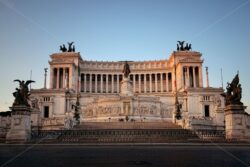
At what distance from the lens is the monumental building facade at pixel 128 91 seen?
5597 cm

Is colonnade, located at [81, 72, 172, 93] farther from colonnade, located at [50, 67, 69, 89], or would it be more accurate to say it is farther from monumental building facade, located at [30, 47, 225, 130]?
colonnade, located at [50, 67, 69, 89]

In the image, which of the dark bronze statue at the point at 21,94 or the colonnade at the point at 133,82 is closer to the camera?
the dark bronze statue at the point at 21,94

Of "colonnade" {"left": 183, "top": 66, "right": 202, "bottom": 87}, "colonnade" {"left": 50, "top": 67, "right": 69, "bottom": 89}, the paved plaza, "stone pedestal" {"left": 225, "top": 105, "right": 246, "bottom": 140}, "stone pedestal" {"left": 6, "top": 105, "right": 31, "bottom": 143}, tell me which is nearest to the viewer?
the paved plaza

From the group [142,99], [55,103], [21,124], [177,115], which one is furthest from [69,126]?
[55,103]

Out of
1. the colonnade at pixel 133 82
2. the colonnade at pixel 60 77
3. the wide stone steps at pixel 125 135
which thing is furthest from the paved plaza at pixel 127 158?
the colonnade at pixel 133 82

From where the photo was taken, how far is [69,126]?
126 ft

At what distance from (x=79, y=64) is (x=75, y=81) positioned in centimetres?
680

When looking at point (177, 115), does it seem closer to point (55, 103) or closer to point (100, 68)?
point (55, 103)

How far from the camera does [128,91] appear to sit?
57.0 m

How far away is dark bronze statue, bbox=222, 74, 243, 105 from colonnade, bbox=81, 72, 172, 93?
64.5 meters

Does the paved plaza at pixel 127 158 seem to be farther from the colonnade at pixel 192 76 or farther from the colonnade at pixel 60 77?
the colonnade at pixel 60 77

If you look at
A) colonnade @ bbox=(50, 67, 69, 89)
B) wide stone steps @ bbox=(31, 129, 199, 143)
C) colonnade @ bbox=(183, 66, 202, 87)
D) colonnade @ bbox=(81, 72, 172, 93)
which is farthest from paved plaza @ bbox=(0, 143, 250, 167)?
colonnade @ bbox=(81, 72, 172, 93)

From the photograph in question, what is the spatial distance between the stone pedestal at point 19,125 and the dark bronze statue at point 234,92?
19289 millimetres

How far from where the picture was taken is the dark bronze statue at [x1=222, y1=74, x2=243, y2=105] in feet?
86.6
